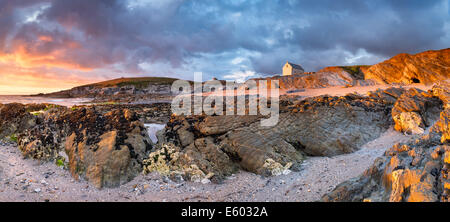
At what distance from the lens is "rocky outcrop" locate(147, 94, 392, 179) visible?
7410 mm

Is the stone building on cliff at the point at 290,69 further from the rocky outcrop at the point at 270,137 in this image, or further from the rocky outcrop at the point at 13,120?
the rocky outcrop at the point at 13,120

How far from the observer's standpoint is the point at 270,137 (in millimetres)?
8211

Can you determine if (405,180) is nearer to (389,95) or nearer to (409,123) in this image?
(409,123)

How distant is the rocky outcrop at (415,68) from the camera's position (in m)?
22.3

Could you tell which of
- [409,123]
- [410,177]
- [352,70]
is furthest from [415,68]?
[410,177]

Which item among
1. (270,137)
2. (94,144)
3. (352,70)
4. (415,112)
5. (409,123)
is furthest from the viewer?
(352,70)

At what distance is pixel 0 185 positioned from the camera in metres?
6.18

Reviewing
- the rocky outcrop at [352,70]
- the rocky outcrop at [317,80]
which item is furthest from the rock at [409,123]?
the rocky outcrop at [352,70]

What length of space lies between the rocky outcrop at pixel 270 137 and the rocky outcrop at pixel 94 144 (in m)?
0.81

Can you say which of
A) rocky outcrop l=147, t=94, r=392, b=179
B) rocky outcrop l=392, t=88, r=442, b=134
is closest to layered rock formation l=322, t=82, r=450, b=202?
rocky outcrop l=147, t=94, r=392, b=179

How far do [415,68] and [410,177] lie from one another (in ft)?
90.6

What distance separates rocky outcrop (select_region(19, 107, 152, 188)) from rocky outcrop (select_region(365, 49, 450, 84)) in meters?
28.4

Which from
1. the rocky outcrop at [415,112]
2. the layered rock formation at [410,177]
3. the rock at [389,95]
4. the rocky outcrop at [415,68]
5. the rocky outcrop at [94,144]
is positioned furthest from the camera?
the rocky outcrop at [415,68]
